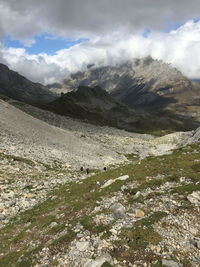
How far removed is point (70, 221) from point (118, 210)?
138 inches

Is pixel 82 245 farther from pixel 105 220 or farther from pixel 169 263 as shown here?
pixel 169 263

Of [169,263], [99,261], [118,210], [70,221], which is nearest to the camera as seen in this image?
[169,263]

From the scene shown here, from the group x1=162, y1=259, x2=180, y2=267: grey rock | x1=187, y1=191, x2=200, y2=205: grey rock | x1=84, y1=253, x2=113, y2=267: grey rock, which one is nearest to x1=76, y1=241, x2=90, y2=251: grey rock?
x1=84, y1=253, x2=113, y2=267: grey rock

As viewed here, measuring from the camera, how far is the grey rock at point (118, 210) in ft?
49.1

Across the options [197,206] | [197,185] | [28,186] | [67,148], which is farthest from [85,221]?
[67,148]

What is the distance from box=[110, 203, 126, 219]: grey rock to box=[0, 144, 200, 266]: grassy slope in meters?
1.43

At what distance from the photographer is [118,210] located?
1533 centimetres

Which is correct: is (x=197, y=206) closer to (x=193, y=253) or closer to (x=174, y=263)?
(x=193, y=253)

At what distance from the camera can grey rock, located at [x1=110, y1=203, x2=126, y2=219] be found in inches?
589

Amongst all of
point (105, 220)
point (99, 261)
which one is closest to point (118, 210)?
point (105, 220)

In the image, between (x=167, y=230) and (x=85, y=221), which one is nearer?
(x=167, y=230)

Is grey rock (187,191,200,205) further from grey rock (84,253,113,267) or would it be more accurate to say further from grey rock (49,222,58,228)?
grey rock (49,222,58,228)

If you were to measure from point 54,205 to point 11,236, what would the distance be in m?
4.62

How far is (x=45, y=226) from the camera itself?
1627cm
